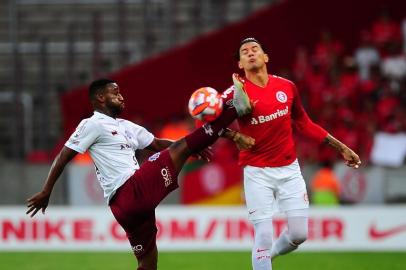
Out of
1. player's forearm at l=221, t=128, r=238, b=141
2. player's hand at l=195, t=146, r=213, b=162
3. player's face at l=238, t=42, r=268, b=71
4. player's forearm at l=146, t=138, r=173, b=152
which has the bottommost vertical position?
player's hand at l=195, t=146, r=213, b=162

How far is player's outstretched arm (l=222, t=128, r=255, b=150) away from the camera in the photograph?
901 cm

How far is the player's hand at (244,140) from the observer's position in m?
9.06

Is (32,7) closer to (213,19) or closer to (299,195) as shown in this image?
(213,19)

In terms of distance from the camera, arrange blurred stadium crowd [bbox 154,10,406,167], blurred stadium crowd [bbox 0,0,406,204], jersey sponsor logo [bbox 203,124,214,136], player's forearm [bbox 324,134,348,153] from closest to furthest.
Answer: jersey sponsor logo [bbox 203,124,214,136] → player's forearm [bbox 324,134,348,153] → blurred stadium crowd [bbox 0,0,406,204] → blurred stadium crowd [bbox 154,10,406,167]

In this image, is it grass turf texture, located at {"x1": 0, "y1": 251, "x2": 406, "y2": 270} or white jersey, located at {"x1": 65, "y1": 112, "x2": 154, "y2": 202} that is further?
grass turf texture, located at {"x1": 0, "y1": 251, "x2": 406, "y2": 270}

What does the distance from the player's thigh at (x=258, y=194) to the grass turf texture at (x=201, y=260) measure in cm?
304

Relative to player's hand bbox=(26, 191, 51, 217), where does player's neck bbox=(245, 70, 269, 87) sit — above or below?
above

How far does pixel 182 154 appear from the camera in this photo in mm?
8852

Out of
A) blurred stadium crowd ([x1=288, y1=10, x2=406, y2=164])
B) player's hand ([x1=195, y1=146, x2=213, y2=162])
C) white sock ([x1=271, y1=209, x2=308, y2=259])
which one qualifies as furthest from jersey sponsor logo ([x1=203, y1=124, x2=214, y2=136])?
blurred stadium crowd ([x1=288, y1=10, x2=406, y2=164])

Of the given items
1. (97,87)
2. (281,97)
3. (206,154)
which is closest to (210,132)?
(206,154)

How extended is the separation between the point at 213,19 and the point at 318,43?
7.12ft

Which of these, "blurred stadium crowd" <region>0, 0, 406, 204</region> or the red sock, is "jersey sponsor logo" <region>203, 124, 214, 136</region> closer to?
the red sock

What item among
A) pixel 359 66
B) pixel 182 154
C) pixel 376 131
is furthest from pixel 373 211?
pixel 182 154

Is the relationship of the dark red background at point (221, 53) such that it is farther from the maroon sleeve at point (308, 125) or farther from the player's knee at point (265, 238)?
the player's knee at point (265, 238)
